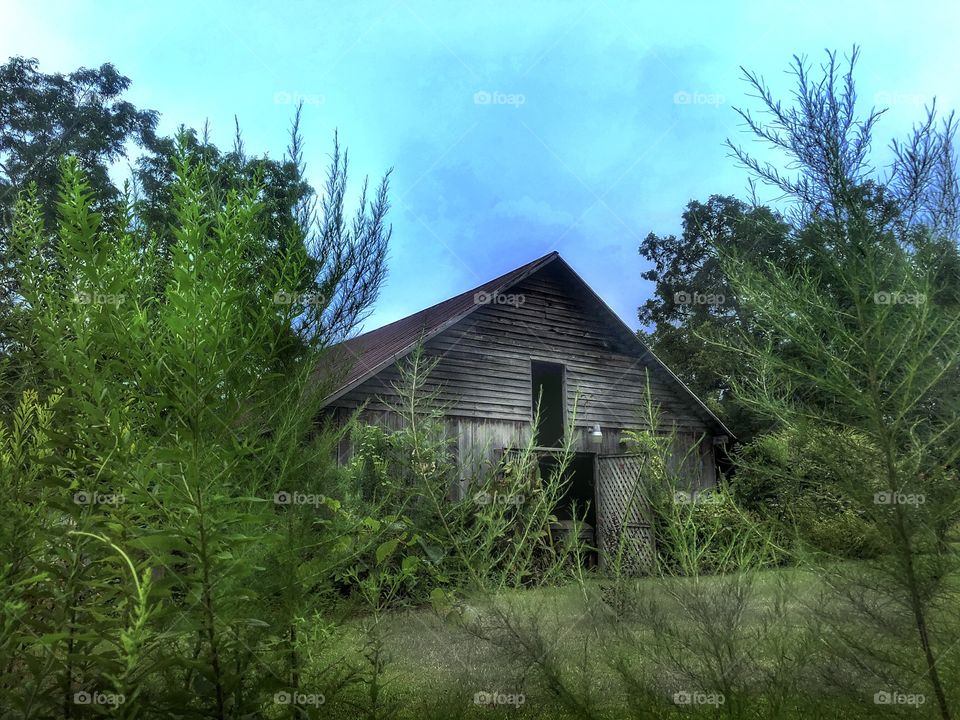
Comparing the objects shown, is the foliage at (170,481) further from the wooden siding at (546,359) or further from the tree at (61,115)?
the tree at (61,115)

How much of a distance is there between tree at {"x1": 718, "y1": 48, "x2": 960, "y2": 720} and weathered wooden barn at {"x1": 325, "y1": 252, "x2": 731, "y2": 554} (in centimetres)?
932

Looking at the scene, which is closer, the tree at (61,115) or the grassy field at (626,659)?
the grassy field at (626,659)

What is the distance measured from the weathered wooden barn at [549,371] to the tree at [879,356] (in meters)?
9.32

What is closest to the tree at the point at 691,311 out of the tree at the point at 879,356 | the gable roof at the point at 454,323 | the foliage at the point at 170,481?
the gable roof at the point at 454,323

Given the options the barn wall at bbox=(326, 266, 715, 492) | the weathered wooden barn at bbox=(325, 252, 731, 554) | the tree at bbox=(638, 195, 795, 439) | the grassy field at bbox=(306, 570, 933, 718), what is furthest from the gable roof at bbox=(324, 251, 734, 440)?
the grassy field at bbox=(306, 570, 933, 718)

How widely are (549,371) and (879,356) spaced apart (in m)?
14.1

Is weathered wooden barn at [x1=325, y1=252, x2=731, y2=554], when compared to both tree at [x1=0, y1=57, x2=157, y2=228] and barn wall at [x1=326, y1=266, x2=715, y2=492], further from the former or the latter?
tree at [x1=0, y1=57, x2=157, y2=228]

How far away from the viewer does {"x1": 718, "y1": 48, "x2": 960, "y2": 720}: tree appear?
10.6 ft

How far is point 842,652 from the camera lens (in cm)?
327

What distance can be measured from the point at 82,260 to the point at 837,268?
3746 millimetres

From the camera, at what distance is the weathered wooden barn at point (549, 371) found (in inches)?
542

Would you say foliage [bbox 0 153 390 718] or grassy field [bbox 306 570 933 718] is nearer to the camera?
foliage [bbox 0 153 390 718]

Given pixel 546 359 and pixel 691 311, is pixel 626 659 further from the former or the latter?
pixel 691 311

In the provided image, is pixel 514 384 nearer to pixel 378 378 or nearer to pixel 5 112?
pixel 378 378
